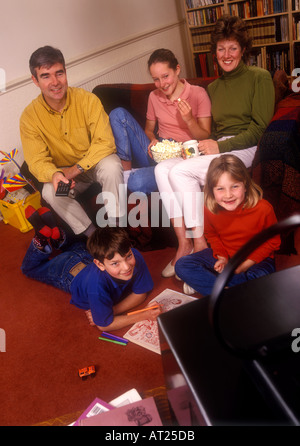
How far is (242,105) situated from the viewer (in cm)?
187

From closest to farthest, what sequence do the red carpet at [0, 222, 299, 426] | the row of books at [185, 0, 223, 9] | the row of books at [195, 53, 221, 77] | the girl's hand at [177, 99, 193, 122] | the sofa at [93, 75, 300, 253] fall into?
1. the red carpet at [0, 222, 299, 426]
2. the sofa at [93, 75, 300, 253]
3. the girl's hand at [177, 99, 193, 122]
4. the row of books at [185, 0, 223, 9]
5. the row of books at [195, 53, 221, 77]

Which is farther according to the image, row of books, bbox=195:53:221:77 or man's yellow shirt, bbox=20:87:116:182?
row of books, bbox=195:53:221:77

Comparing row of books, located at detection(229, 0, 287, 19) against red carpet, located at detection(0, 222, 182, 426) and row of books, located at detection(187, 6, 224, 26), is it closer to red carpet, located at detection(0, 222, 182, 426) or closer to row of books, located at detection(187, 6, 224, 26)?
row of books, located at detection(187, 6, 224, 26)

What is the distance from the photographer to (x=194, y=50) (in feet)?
13.7

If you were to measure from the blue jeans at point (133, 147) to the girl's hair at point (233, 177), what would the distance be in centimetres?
50

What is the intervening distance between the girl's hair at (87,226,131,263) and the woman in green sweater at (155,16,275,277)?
428 mm

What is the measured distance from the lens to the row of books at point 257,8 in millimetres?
3368

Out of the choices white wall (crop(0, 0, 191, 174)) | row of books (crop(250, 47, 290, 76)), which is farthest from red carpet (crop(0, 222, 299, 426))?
row of books (crop(250, 47, 290, 76))

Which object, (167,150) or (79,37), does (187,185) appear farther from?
(79,37)

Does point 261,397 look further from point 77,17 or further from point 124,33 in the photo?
point 124,33

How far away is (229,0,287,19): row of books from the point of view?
3368mm

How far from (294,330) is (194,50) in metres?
4.32

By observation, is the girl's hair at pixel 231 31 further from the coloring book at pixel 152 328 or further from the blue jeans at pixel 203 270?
the coloring book at pixel 152 328

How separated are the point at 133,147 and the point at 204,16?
257 cm
